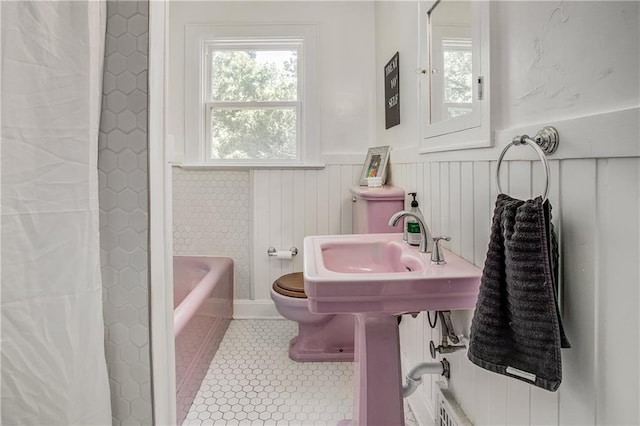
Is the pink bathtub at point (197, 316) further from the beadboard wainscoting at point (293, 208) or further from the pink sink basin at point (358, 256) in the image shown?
the pink sink basin at point (358, 256)

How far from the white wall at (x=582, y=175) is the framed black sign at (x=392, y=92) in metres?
1.03

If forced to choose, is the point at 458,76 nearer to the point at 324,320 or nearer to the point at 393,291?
the point at 393,291

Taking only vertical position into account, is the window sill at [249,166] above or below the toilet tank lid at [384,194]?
above

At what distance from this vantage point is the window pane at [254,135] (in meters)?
2.66

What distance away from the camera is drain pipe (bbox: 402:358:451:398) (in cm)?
127

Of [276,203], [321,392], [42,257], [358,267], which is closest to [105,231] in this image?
[42,257]

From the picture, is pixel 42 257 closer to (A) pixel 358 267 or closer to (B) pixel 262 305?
(A) pixel 358 267

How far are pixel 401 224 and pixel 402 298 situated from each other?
35.2 inches

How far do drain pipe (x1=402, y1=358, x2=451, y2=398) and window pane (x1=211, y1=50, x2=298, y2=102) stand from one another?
205 centimetres

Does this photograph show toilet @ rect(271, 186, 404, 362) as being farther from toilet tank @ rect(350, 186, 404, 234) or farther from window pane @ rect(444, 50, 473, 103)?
window pane @ rect(444, 50, 473, 103)

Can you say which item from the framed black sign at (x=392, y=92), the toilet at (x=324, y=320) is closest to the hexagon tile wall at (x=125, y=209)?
the toilet at (x=324, y=320)

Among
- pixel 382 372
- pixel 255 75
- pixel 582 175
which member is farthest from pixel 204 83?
pixel 582 175

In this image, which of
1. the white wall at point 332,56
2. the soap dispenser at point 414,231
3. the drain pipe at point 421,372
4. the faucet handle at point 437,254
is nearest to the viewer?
the faucet handle at point 437,254

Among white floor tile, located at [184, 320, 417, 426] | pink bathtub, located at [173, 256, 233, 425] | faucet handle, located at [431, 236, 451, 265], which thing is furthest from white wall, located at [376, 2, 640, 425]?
pink bathtub, located at [173, 256, 233, 425]
